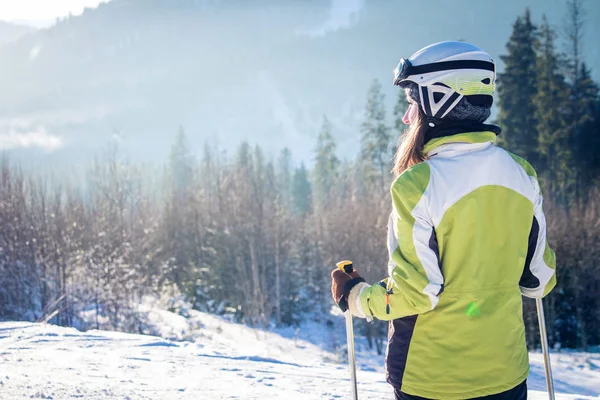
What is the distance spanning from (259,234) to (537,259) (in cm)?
1929

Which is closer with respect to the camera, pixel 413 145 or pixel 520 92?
pixel 413 145

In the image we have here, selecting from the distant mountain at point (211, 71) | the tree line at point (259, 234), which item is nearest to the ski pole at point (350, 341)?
the tree line at point (259, 234)

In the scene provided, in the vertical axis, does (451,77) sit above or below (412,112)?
above

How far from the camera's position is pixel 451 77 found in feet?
6.61

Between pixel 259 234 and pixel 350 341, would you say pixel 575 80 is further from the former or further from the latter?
pixel 350 341

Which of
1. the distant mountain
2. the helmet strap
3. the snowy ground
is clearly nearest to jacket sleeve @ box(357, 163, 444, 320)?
the helmet strap

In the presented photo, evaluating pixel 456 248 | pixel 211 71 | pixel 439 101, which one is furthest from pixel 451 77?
pixel 211 71

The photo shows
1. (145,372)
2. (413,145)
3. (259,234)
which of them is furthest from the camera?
(259,234)

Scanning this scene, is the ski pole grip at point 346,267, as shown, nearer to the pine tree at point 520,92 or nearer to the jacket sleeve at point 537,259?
the jacket sleeve at point 537,259

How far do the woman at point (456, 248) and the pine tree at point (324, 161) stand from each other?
47493mm

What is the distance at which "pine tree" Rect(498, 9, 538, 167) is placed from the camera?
2855 cm

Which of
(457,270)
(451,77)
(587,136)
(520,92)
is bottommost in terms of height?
(457,270)

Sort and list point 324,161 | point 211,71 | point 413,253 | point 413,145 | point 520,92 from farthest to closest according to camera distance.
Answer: point 211,71 → point 324,161 → point 520,92 → point 413,145 → point 413,253

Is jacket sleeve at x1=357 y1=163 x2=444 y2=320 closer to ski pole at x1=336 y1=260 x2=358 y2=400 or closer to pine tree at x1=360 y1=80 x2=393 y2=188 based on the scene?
ski pole at x1=336 y1=260 x2=358 y2=400
